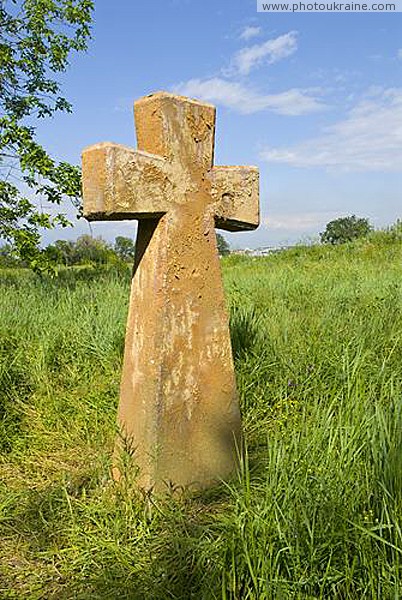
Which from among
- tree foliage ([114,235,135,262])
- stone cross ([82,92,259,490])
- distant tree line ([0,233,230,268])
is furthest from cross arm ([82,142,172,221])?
tree foliage ([114,235,135,262])

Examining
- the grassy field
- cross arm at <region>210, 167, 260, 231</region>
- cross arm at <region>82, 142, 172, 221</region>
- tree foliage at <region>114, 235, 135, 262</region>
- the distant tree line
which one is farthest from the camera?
tree foliage at <region>114, 235, 135, 262</region>

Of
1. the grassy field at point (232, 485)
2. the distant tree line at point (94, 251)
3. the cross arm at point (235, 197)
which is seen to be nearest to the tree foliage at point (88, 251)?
the distant tree line at point (94, 251)

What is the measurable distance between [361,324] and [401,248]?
24.2 ft

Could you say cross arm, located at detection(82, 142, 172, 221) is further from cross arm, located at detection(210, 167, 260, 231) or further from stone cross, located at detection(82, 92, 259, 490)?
cross arm, located at detection(210, 167, 260, 231)

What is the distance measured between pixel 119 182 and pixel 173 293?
0.52 metres

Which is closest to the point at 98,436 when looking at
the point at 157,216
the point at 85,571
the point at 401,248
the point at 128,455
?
the point at 128,455

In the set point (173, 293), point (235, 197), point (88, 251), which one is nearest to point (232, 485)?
point (173, 293)

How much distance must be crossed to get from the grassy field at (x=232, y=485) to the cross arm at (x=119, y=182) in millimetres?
1088

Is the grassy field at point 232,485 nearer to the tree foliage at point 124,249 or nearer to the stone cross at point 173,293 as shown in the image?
the stone cross at point 173,293

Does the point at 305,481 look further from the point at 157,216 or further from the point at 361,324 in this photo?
the point at 361,324

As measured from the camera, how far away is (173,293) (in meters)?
2.31

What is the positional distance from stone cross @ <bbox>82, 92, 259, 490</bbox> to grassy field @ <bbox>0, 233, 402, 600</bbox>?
195 mm

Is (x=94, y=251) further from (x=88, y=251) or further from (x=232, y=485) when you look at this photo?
(x=232, y=485)

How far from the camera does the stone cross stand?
2.22m
